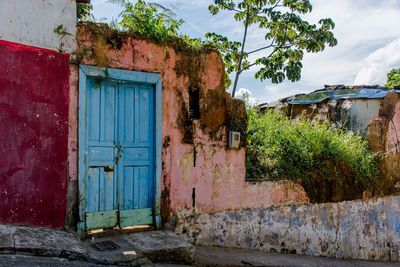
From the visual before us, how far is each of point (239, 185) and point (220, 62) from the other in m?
2.11

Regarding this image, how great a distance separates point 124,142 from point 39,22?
194 centimetres

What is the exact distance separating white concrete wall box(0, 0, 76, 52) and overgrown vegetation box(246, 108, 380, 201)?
153 inches

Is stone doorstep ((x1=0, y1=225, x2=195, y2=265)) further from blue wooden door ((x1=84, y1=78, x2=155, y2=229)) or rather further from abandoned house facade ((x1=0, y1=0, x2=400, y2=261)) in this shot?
blue wooden door ((x1=84, y1=78, x2=155, y2=229))

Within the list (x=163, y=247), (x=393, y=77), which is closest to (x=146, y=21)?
(x=163, y=247)

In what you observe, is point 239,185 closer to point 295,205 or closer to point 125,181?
point 295,205

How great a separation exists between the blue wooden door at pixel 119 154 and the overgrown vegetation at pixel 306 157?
223 centimetres

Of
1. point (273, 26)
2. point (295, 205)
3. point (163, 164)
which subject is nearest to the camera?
point (163, 164)

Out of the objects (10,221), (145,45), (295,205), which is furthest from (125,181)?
(295,205)

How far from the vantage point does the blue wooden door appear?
607 centimetres

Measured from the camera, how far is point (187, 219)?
22.8 feet

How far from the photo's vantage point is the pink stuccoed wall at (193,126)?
627 centimetres

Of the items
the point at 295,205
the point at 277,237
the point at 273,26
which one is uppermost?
the point at 273,26

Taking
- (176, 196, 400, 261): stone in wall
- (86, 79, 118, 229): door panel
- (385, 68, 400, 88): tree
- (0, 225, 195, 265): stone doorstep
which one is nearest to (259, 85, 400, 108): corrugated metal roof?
(176, 196, 400, 261): stone in wall

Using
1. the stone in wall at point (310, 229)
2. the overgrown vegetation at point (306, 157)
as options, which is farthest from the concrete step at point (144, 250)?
the overgrown vegetation at point (306, 157)
